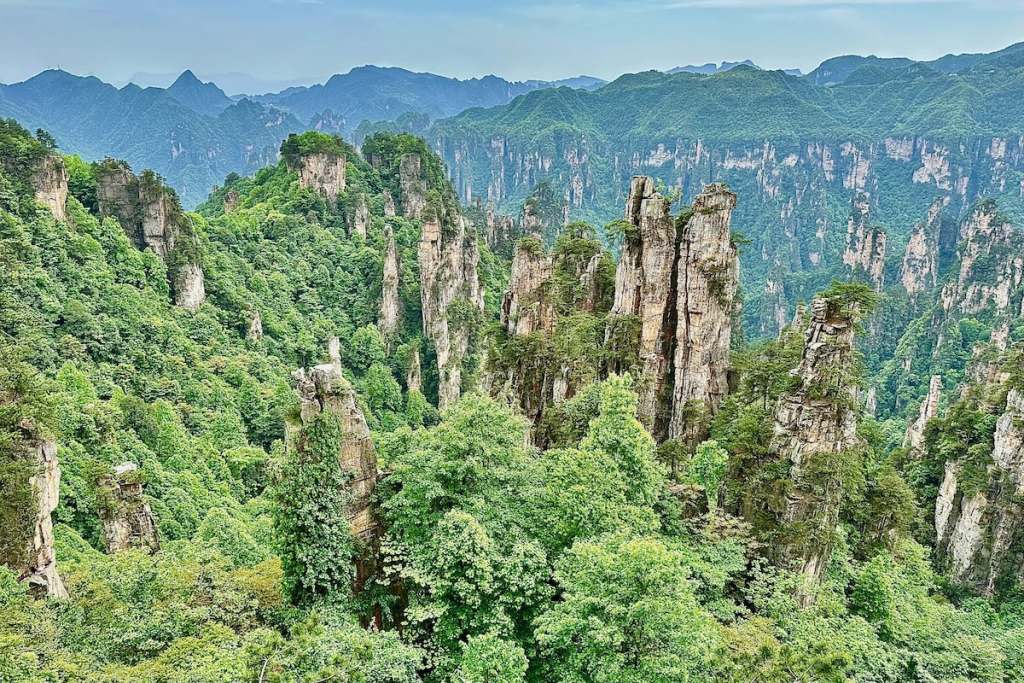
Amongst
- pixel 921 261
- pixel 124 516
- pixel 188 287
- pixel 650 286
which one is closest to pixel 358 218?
pixel 188 287

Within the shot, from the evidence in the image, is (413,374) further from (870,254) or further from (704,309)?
(870,254)

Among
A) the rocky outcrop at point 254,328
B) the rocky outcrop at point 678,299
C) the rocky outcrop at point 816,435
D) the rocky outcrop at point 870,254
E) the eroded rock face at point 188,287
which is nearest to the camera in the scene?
the rocky outcrop at point 816,435

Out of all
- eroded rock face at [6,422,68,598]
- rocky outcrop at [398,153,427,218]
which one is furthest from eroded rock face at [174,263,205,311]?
eroded rock face at [6,422,68,598]

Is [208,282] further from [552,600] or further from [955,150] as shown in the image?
[955,150]

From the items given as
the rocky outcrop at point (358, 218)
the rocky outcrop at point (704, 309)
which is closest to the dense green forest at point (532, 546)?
the rocky outcrop at point (704, 309)

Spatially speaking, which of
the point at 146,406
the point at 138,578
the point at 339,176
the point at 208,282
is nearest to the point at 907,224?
the point at 339,176

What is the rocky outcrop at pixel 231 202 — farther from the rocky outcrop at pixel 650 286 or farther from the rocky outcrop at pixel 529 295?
the rocky outcrop at pixel 650 286

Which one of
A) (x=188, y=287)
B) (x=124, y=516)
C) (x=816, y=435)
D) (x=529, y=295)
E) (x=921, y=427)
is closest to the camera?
(x=816, y=435)
